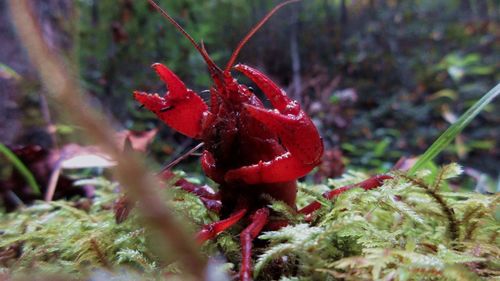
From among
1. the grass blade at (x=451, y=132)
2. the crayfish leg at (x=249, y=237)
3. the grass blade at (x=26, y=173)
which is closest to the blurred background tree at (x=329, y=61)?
the grass blade at (x=26, y=173)

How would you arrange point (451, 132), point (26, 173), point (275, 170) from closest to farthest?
point (275, 170), point (451, 132), point (26, 173)

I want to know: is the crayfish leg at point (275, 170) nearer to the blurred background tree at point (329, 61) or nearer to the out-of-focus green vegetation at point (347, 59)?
the blurred background tree at point (329, 61)

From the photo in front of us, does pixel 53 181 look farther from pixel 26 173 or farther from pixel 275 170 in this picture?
pixel 275 170

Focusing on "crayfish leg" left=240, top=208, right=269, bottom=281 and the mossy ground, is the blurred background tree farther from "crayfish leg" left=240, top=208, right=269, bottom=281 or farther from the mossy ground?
"crayfish leg" left=240, top=208, right=269, bottom=281

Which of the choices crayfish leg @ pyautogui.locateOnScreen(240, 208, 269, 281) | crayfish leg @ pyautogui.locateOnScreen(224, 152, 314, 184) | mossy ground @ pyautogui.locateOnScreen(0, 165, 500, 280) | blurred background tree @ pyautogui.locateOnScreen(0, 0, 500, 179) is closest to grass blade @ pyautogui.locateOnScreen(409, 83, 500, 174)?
mossy ground @ pyautogui.locateOnScreen(0, 165, 500, 280)

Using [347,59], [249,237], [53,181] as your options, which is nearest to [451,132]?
[249,237]

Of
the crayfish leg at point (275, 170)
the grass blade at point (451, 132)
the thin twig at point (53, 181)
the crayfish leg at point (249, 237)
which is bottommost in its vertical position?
the thin twig at point (53, 181)
